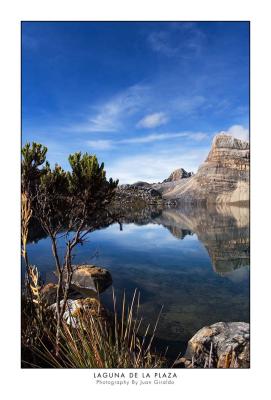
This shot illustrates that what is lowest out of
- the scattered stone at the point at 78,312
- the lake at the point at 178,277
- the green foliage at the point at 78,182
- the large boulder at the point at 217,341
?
the lake at the point at 178,277

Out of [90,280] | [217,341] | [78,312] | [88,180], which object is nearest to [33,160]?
[88,180]

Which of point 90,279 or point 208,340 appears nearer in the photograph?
point 208,340

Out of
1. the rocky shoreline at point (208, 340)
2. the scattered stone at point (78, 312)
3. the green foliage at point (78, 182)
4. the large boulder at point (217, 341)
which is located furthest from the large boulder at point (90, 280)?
the green foliage at point (78, 182)

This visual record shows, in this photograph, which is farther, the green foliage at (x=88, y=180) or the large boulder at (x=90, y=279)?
the large boulder at (x=90, y=279)

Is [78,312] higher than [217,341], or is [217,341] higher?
[78,312]

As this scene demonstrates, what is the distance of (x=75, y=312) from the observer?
3.96m

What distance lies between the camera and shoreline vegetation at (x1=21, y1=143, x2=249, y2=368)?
2560 mm

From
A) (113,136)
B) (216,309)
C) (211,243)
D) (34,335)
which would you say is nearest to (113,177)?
(113,136)

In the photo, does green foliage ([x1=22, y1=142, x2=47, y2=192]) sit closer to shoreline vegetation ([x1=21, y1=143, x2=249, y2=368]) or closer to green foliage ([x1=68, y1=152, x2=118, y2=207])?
shoreline vegetation ([x1=21, y1=143, x2=249, y2=368])

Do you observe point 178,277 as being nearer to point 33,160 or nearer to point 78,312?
point 33,160

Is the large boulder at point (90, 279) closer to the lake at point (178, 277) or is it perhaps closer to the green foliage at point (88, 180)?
the lake at point (178, 277)

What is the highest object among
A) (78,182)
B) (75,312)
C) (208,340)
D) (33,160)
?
(33,160)

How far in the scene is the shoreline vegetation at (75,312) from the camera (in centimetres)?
256
